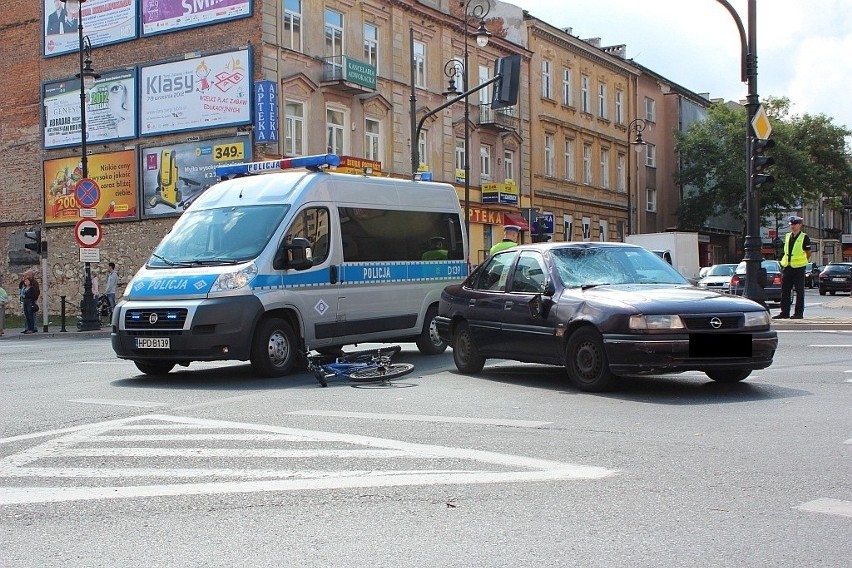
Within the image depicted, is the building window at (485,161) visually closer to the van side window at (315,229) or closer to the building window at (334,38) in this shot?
the building window at (334,38)

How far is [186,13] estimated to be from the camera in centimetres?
3331

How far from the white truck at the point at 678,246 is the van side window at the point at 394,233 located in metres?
28.2

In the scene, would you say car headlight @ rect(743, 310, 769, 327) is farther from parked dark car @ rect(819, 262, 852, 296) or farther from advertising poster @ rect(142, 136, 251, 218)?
parked dark car @ rect(819, 262, 852, 296)

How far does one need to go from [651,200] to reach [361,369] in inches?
2088

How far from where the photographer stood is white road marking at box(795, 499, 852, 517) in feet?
16.3

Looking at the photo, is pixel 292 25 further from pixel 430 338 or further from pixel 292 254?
pixel 292 254

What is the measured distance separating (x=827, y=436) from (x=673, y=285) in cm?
340

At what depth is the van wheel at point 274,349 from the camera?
38.6ft

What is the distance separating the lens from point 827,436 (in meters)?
7.10

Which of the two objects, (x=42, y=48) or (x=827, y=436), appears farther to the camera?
(x=42, y=48)

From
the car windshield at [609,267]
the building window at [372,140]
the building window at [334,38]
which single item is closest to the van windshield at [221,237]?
the car windshield at [609,267]

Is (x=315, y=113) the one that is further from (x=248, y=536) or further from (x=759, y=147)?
(x=248, y=536)

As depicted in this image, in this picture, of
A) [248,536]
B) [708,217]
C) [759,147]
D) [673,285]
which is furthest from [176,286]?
[708,217]

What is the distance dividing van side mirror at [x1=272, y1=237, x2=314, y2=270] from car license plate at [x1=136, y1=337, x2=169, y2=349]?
153cm
